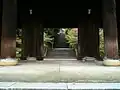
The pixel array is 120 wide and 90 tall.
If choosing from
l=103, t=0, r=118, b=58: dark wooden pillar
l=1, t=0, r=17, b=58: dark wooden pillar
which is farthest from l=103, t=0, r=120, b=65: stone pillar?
l=1, t=0, r=17, b=58: dark wooden pillar

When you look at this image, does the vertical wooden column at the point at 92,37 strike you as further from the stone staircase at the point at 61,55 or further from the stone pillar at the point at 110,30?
the stone pillar at the point at 110,30

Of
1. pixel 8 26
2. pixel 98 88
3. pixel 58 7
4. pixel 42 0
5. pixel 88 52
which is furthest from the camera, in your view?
pixel 88 52

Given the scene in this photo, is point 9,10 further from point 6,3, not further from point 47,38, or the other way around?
point 47,38

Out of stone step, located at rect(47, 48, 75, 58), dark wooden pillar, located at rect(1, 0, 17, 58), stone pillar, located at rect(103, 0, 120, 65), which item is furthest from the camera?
stone step, located at rect(47, 48, 75, 58)

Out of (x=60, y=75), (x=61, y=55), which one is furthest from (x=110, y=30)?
(x=61, y=55)

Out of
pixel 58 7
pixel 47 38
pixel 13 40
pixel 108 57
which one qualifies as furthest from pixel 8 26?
pixel 47 38

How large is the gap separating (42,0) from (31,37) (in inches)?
223

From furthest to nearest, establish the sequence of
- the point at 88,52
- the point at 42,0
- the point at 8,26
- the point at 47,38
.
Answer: the point at 47,38 < the point at 88,52 < the point at 42,0 < the point at 8,26

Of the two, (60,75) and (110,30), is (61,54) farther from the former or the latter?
(60,75)

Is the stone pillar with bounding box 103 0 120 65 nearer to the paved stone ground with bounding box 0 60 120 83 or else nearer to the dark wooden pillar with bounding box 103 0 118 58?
the dark wooden pillar with bounding box 103 0 118 58

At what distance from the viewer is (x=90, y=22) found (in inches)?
1071

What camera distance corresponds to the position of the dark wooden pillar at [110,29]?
17.4 m

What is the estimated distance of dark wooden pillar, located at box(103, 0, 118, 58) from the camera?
57.2ft

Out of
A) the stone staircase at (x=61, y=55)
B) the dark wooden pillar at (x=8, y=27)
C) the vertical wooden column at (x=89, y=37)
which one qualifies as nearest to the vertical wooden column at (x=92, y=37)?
the vertical wooden column at (x=89, y=37)
